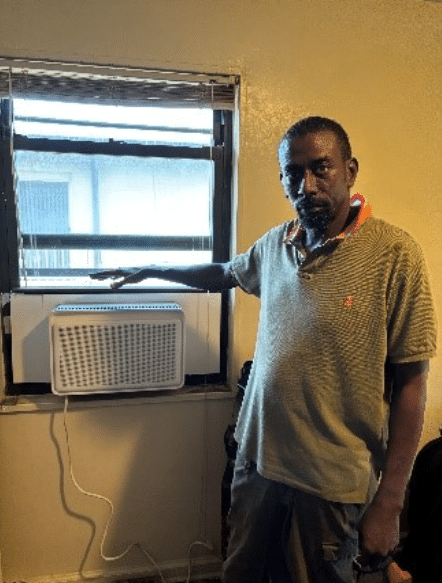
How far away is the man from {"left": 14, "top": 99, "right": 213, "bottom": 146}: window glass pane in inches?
24.4

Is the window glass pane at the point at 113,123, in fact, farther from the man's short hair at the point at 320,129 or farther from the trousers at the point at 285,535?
the trousers at the point at 285,535

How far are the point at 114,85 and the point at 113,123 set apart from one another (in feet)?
0.41

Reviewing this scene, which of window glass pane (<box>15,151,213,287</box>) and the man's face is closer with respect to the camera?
the man's face

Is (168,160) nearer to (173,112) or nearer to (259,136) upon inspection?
(173,112)

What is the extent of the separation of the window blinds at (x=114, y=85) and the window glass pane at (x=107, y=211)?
198mm

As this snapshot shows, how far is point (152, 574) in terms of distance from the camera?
5.37 feet

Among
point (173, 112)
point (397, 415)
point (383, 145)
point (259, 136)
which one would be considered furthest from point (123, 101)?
point (397, 415)

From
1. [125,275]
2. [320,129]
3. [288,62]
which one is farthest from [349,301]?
[288,62]

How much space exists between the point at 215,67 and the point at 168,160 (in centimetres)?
36

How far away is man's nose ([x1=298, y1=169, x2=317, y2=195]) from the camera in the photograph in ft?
3.14

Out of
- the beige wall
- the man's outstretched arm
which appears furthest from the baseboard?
the man's outstretched arm

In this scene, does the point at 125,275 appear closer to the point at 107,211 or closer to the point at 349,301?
the point at 107,211

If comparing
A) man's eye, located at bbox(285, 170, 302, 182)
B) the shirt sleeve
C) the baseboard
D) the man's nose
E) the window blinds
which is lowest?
the baseboard

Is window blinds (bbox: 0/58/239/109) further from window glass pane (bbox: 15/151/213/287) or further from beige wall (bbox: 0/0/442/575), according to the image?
window glass pane (bbox: 15/151/213/287)
